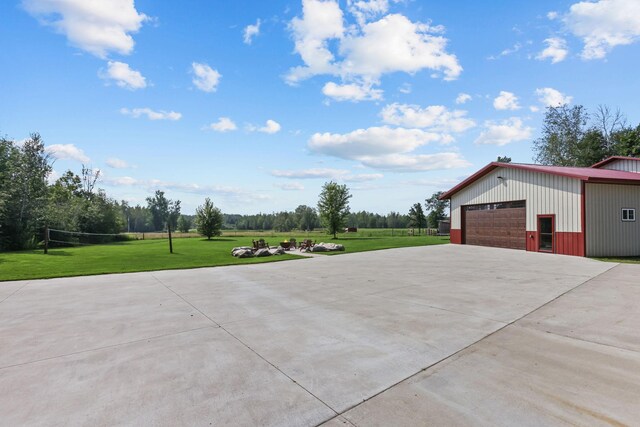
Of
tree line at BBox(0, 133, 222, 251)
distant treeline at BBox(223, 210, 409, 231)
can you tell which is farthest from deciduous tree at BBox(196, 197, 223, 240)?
distant treeline at BBox(223, 210, 409, 231)

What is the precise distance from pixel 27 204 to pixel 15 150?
7108 mm

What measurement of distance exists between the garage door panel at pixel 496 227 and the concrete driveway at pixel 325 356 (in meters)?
11.1

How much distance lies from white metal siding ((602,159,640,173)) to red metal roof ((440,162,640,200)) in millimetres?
4082

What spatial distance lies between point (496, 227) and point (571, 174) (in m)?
5.80

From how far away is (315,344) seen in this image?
4.70 meters

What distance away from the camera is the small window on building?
16.2m

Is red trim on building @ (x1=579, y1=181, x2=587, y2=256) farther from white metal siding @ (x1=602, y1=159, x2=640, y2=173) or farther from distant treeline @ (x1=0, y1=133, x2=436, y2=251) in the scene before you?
distant treeline @ (x1=0, y1=133, x2=436, y2=251)

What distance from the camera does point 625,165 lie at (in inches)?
922

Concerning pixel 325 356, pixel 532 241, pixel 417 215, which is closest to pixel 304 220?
pixel 417 215

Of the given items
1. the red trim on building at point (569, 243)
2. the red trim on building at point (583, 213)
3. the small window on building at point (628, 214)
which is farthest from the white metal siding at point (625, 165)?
the red trim on building at point (569, 243)

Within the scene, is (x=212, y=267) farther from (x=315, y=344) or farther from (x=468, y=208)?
(x=468, y=208)

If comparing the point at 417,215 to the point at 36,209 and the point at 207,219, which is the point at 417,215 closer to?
the point at 207,219

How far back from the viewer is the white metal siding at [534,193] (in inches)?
634

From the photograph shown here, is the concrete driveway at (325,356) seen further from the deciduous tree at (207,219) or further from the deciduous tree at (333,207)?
the deciduous tree at (207,219)
